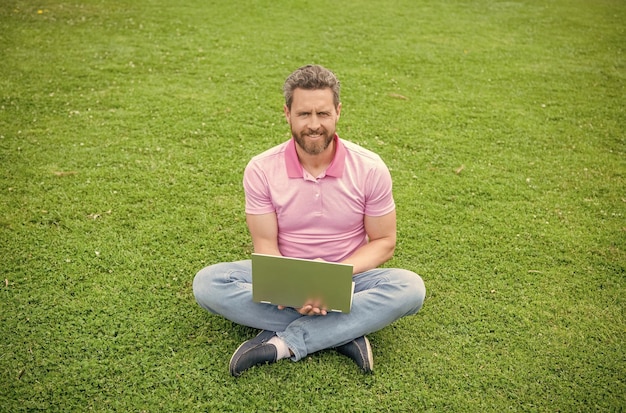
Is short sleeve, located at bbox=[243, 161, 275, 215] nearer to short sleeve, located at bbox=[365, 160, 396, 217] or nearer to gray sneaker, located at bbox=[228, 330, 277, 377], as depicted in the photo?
short sleeve, located at bbox=[365, 160, 396, 217]

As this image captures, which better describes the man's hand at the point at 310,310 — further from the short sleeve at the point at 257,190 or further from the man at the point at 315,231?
the short sleeve at the point at 257,190

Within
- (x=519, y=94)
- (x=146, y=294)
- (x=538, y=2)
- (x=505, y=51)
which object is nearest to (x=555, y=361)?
(x=146, y=294)

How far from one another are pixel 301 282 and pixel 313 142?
0.83 m

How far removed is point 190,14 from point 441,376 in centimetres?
801

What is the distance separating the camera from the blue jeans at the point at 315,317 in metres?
3.29

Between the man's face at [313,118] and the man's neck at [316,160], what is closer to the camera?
the man's face at [313,118]

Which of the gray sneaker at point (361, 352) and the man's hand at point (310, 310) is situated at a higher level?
the man's hand at point (310, 310)

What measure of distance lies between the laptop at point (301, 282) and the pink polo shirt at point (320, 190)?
0.48 metres

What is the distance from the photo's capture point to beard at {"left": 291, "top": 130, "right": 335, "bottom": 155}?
3240mm

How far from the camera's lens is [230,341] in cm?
349

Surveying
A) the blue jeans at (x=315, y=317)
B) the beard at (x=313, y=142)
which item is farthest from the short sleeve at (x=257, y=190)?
the blue jeans at (x=315, y=317)

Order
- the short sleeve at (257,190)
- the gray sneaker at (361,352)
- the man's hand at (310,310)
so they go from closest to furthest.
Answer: the man's hand at (310,310)
the gray sneaker at (361,352)
the short sleeve at (257,190)

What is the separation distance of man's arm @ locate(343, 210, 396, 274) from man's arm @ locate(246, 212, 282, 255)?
19.1 inches

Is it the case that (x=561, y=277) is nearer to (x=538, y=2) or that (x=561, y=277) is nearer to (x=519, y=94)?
(x=519, y=94)
